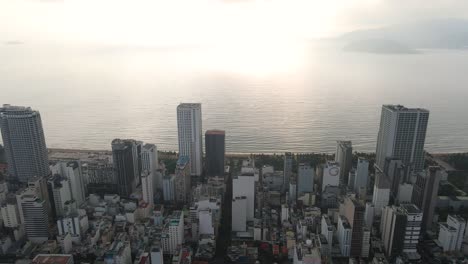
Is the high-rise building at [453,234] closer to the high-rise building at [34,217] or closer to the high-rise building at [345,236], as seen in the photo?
the high-rise building at [345,236]

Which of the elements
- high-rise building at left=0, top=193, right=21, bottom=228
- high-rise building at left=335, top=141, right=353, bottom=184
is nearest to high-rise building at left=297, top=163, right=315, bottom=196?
high-rise building at left=335, top=141, right=353, bottom=184

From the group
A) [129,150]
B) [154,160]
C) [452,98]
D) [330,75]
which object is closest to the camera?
[129,150]

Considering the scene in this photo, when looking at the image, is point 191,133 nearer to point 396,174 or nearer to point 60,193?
point 60,193

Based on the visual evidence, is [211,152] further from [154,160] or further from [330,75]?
[330,75]

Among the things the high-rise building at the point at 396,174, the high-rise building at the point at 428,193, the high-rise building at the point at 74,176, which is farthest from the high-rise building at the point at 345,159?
the high-rise building at the point at 74,176

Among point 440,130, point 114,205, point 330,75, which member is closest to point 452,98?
point 440,130
